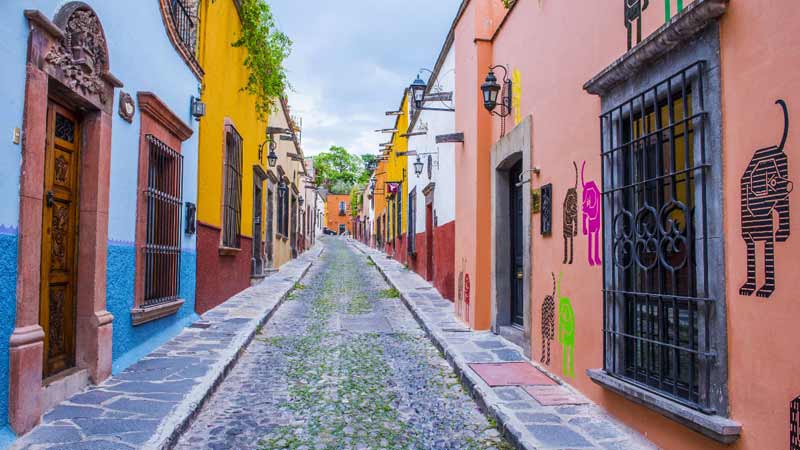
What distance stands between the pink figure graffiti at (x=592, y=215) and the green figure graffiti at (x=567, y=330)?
640 millimetres

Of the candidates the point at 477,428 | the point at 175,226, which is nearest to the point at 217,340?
the point at 175,226

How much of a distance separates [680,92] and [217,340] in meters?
5.77

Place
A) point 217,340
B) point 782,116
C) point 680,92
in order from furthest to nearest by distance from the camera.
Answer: point 217,340
point 680,92
point 782,116

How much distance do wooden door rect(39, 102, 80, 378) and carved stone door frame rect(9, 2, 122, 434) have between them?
8cm

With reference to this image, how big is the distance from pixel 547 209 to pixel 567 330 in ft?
4.15

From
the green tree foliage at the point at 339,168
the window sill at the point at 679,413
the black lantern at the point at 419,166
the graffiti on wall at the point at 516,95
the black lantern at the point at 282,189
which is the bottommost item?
the window sill at the point at 679,413

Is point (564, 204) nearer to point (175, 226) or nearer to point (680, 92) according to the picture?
point (680, 92)

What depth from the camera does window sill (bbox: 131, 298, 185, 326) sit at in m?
6.07

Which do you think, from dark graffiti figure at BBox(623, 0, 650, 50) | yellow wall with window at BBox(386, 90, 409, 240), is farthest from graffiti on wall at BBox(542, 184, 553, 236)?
yellow wall with window at BBox(386, 90, 409, 240)

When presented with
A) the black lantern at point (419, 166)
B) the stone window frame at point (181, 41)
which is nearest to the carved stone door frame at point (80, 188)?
A: the stone window frame at point (181, 41)

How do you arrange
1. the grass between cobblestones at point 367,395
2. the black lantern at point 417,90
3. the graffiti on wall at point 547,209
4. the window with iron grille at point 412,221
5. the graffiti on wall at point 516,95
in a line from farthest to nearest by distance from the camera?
1. the window with iron grille at point 412,221
2. the black lantern at point 417,90
3. the graffiti on wall at point 516,95
4. the graffiti on wall at point 547,209
5. the grass between cobblestones at point 367,395

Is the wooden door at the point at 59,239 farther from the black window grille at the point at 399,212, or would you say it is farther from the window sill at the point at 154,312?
the black window grille at the point at 399,212

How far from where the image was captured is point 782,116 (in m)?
2.78

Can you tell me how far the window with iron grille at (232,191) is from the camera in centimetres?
1067
